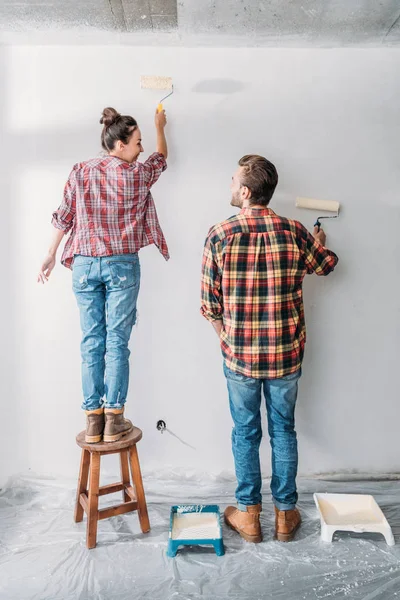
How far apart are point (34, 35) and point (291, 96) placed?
1222 mm

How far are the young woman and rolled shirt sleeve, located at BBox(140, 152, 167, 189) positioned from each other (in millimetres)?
28

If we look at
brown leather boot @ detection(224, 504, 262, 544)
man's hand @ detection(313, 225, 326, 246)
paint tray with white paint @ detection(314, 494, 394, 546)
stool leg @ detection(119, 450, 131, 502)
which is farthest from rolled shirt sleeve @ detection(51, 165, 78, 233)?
paint tray with white paint @ detection(314, 494, 394, 546)

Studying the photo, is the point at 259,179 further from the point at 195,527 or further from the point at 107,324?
the point at 195,527

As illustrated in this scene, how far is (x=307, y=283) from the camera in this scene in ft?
8.08

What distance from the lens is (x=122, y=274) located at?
6.64ft

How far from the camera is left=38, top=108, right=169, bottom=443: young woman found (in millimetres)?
2006

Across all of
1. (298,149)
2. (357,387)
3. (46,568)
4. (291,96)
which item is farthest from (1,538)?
(291,96)

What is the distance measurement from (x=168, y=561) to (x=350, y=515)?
0.81 meters

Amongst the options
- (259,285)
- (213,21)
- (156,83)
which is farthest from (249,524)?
(213,21)

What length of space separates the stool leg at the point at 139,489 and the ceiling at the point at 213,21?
181cm

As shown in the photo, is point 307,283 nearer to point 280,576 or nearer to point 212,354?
point 212,354

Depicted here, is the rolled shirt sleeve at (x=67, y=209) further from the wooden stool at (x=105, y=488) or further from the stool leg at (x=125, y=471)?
the stool leg at (x=125, y=471)

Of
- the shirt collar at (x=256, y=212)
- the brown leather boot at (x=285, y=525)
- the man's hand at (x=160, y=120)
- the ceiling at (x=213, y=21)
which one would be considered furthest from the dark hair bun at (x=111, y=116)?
the brown leather boot at (x=285, y=525)

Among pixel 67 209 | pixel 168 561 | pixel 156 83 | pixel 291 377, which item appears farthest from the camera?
pixel 156 83
